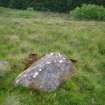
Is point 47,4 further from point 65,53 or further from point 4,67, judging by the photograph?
point 4,67

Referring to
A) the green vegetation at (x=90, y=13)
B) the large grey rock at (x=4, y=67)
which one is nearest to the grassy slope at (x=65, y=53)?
the large grey rock at (x=4, y=67)

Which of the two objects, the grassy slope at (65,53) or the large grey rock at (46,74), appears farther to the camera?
the large grey rock at (46,74)

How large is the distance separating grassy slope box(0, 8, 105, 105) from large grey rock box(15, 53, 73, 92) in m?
0.19

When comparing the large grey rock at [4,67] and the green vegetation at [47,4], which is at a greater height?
the large grey rock at [4,67]

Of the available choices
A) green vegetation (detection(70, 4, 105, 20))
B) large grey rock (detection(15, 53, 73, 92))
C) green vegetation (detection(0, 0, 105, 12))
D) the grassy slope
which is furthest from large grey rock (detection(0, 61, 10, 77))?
green vegetation (detection(0, 0, 105, 12))

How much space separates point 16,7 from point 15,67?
24702 millimetres

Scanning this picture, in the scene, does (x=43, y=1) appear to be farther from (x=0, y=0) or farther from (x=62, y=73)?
(x=62, y=73)

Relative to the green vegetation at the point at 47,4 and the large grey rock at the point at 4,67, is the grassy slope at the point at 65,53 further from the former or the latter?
the green vegetation at the point at 47,4

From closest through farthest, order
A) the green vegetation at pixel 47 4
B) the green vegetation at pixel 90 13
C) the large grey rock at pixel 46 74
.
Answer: the large grey rock at pixel 46 74
the green vegetation at pixel 90 13
the green vegetation at pixel 47 4

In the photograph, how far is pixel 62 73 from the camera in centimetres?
863

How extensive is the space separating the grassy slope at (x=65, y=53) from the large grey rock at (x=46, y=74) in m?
0.19

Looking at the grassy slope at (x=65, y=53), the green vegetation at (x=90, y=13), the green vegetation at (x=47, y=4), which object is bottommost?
the green vegetation at (x=47, y=4)

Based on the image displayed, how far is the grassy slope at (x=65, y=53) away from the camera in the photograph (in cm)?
784

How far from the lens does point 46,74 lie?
833 centimetres
